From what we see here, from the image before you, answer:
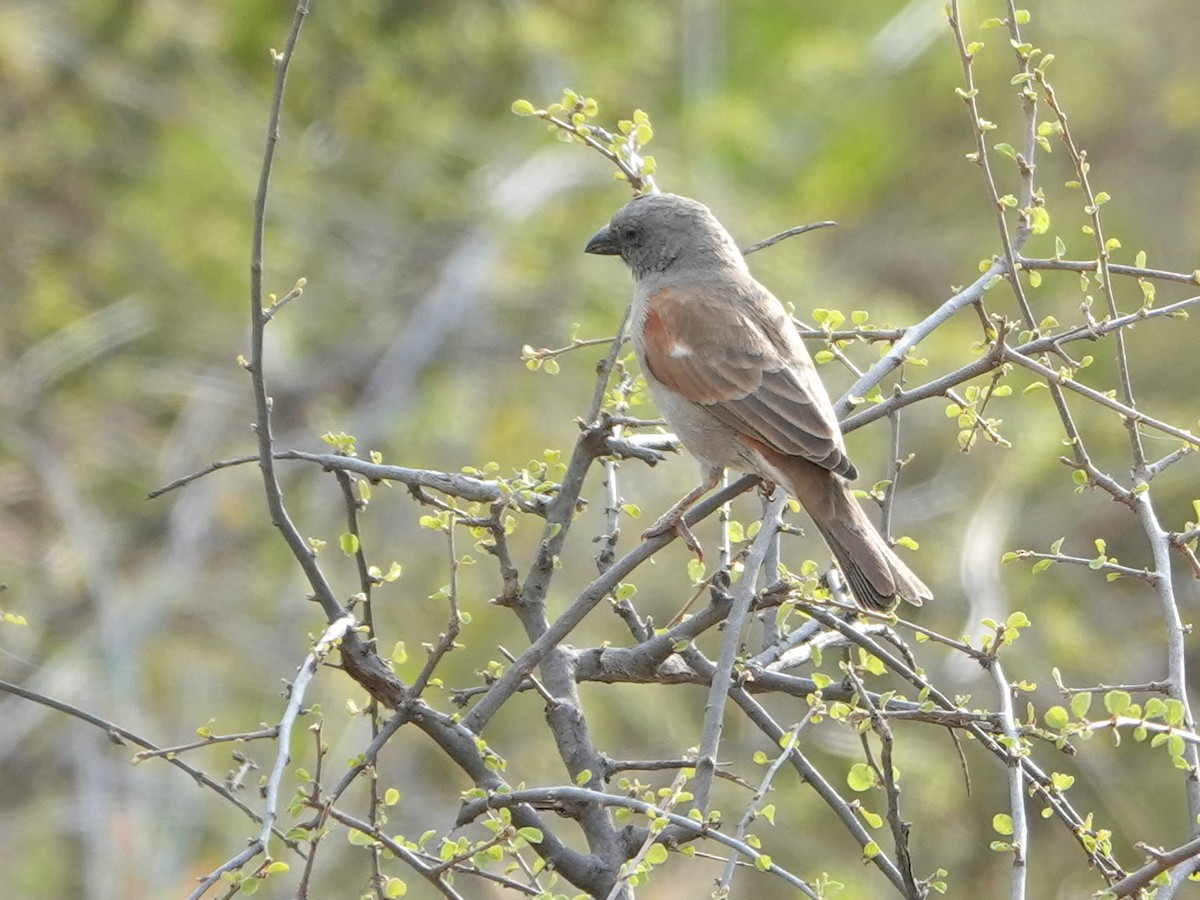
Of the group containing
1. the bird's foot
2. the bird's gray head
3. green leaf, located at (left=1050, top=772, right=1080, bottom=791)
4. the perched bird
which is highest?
the bird's gray head

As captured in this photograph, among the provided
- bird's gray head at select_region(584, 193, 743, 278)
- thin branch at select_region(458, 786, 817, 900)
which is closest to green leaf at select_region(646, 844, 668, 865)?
thin branch at select_region(458, 786, 817, 900)

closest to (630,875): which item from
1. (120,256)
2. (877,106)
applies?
(120,256)

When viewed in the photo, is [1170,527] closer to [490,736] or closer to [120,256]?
[490,736]

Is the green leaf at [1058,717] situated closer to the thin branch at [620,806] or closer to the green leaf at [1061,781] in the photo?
the green leaf at [1061,781]

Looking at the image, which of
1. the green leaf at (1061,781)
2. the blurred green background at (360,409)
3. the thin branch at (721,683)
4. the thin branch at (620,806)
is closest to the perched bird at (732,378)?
the thin branch at (721,683)

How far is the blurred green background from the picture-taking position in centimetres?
774

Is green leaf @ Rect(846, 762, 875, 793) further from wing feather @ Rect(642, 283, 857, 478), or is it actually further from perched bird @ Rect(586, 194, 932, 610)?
wing feather @ Rect(642, 283, 857, 478)

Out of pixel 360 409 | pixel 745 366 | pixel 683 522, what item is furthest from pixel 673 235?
pixel 360 409

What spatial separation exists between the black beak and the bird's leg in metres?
1.12

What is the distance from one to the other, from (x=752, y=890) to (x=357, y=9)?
574cm

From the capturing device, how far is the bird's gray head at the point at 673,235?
211 inches

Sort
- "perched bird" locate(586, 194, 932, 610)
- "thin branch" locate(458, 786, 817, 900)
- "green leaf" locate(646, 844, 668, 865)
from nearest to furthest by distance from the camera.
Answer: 1. "thin branch" locate(458, 786, 817, 900)
2. "green leaf" locate(646, 844, 668, 865)
3. "perched bird" locate(586, 194, 932, 610)

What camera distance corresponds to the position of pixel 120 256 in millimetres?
9234

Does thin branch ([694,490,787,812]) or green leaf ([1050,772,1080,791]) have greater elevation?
thin branch ([694,490,787,812])
